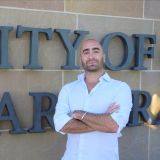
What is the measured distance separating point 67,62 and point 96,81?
43.5 inches

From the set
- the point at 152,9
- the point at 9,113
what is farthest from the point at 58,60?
the point at 152,9

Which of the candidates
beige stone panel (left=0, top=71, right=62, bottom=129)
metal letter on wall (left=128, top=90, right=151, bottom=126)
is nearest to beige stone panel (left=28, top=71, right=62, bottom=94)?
beige stone panel (left=0, top=71, right=62, bottom=129)

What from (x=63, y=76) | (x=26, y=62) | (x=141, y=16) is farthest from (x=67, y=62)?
(x=141, y=16)

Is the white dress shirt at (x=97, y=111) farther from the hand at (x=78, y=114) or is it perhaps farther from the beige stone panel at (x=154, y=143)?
the beige stone panel at (x=154, y=143)

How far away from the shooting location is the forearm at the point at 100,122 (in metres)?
2.90

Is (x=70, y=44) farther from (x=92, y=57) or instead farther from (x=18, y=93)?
(x=92, y=57)

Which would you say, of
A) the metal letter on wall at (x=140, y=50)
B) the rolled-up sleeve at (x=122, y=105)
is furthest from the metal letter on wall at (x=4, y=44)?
the metal letter on wall at (x=140, y=50)

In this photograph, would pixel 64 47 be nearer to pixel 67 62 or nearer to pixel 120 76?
pixel 67 62

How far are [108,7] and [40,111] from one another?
4.44 feet

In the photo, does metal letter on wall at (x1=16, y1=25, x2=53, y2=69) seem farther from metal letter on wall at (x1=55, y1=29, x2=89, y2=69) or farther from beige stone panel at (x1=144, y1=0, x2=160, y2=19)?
beige stone panel at (x1=144, y1=0, x2=160, y2=19)

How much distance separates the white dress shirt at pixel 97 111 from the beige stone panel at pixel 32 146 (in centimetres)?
108

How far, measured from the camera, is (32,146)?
414 cm

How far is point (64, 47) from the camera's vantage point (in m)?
4.20

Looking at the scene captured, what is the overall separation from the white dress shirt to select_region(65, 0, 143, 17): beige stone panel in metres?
1.41
